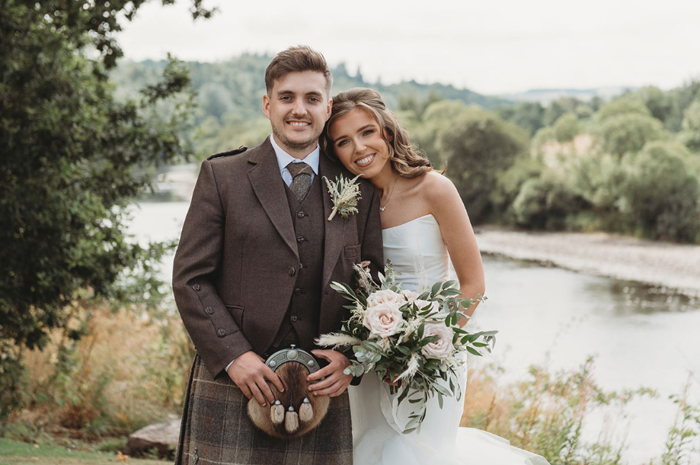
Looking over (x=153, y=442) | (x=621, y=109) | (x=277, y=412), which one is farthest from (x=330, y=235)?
(x=621, y=109)

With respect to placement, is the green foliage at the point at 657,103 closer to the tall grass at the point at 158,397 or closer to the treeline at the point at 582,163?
the treeline at the point at 582,163

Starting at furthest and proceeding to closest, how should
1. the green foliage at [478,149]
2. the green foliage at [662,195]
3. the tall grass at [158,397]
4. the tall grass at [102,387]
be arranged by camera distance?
the green foliage at [478,149]
the green foliage at [662,195]
the tall grass at [102,387]
the tall grass at [158,397]

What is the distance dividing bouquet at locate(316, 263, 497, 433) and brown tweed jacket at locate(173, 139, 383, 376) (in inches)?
5.0

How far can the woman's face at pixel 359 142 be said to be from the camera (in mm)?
2941

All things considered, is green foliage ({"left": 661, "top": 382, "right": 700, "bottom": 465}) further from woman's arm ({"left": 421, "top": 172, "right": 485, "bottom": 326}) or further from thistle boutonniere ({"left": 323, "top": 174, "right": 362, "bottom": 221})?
thistle boutonniere ({"left": 323, "top": 174, "right": 362, "bottom": 221})

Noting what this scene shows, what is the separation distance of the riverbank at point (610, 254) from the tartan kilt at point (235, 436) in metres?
20.1

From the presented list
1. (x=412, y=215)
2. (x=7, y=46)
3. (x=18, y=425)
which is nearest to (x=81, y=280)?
(x=18, y=425)

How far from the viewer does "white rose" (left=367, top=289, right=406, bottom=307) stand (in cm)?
247

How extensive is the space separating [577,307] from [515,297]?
1.77m

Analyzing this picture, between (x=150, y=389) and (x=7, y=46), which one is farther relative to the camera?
(x=150, y=389)

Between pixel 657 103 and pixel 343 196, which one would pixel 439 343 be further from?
pixel 657 103

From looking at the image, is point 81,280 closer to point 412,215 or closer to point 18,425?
point 18,425

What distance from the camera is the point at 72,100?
534 centimetres

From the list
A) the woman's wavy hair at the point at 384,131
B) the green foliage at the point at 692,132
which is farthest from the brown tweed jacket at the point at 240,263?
the green foliage at the point at 692,132
